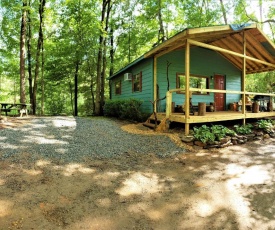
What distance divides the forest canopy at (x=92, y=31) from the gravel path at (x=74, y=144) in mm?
7274

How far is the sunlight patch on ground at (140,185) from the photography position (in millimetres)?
3389

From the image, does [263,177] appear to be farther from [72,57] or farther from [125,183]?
[72,57]

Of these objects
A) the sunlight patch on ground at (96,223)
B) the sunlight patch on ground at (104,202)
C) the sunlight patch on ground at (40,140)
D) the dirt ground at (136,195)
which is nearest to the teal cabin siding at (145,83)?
the sunlight patch on ground at (40,140)

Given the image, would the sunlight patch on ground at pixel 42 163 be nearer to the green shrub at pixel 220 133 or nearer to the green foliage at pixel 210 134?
the green foliage at pixel 210 134

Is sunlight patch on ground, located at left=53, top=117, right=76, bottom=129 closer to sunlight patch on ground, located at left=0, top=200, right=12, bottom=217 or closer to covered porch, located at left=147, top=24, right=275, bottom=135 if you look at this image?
covered porch, located at left=147, top=24, right=275, bottom=135

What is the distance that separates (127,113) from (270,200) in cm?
775

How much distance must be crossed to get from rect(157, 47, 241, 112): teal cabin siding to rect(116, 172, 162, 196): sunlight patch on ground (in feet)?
19.9

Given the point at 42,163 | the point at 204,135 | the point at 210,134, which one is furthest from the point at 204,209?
the point at 210,134

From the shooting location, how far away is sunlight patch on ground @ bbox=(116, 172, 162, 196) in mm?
3389

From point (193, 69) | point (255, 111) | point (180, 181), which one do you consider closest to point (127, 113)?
point (193, 69)

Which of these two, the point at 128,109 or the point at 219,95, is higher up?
the point at 219,95

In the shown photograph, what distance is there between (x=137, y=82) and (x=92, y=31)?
4.77m

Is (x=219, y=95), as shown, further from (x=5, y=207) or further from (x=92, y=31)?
(x=5, y=207)

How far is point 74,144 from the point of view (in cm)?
549
